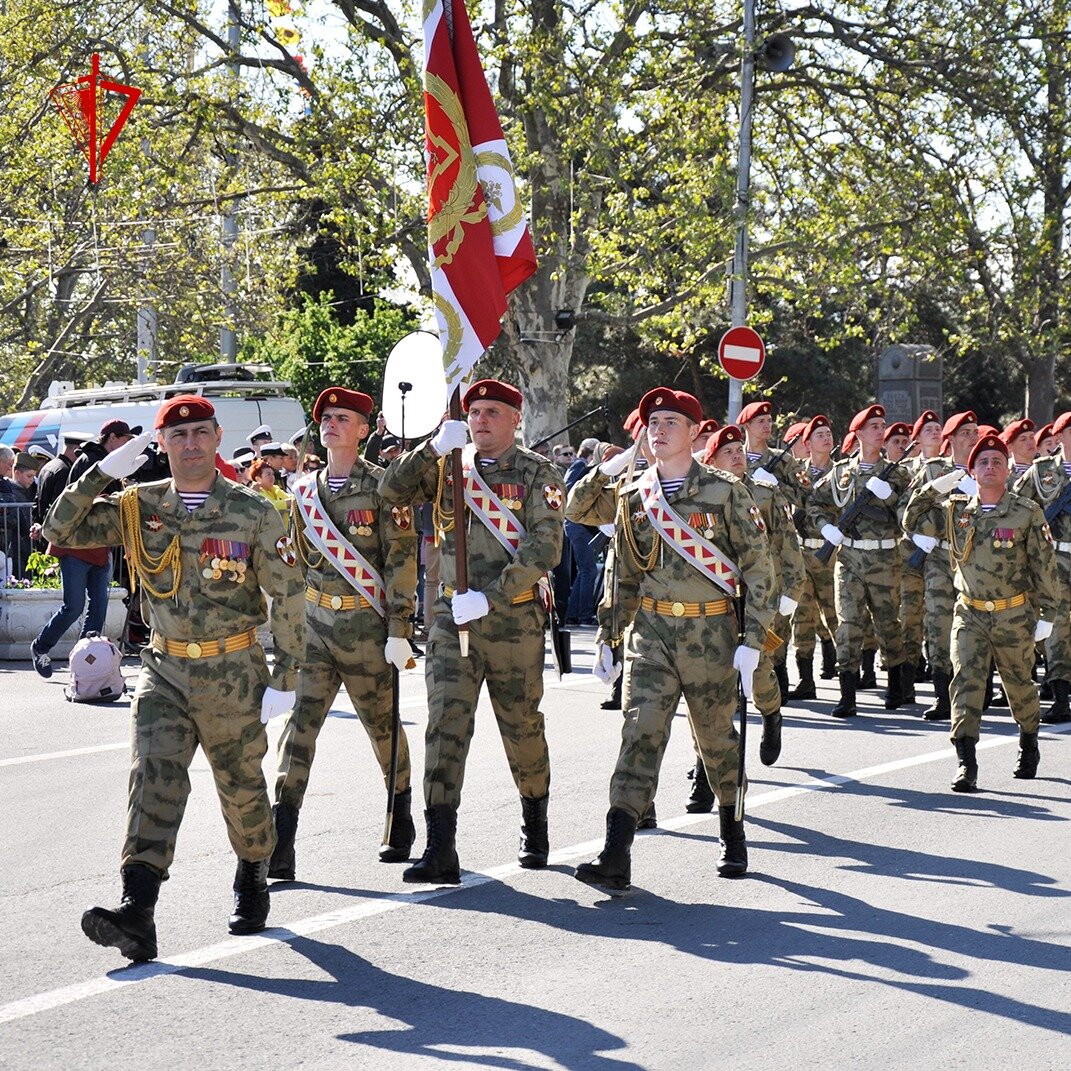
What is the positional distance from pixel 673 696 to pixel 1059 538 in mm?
6839

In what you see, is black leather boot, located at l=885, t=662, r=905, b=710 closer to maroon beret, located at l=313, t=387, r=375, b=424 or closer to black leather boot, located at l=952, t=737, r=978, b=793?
black leather boot, located at l=952, t=737, r=978, b=793

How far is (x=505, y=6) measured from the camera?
2436 cm

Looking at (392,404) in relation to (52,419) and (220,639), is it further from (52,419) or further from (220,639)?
(52,419)

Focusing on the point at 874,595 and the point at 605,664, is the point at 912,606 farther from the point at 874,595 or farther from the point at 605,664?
the point at 605,664

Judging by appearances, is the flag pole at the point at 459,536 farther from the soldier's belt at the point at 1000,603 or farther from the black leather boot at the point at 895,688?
the black leather boot at the point at 895,688

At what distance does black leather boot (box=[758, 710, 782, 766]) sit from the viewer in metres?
10.0

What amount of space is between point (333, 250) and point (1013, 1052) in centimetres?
3944

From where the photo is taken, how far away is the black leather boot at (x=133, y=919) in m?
5.97

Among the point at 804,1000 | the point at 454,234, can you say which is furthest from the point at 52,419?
the point at 804,1000

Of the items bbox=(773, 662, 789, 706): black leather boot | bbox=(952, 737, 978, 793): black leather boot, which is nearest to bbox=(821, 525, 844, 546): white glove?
bbox=(773, 662, 789, 706): black leather boot

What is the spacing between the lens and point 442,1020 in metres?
5.57

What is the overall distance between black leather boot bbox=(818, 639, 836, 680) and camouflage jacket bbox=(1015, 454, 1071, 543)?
2284 millimetres

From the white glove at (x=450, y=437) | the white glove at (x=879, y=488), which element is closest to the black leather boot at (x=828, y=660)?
the white glove at (x=879, y=488)

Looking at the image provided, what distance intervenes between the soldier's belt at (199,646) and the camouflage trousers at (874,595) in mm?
7355
